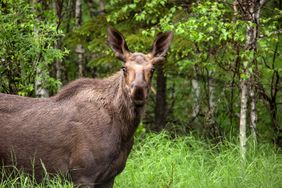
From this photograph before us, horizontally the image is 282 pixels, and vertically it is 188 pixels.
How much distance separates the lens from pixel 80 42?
14164mm

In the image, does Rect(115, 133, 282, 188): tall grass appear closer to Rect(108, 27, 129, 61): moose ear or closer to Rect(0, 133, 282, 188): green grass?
Rect(0, 133, 282, 188): green grass

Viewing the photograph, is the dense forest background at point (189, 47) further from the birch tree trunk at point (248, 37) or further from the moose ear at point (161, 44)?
the moose ear at point (161, 44)

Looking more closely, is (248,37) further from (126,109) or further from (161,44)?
(126,109)

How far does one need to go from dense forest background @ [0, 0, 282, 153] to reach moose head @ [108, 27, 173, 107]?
1201 mm

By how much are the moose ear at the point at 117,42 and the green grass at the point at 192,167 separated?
190 centimetres

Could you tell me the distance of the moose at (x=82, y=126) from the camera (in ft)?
28.8

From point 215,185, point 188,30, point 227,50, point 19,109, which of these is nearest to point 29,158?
point 19,109

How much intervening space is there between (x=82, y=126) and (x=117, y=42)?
1.38m

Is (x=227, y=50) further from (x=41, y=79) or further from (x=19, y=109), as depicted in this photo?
(x=19, y=109)

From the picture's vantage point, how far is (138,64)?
29.0 feet

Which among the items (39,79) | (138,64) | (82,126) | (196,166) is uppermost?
(138,64)

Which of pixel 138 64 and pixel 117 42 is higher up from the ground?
pixel 117 42

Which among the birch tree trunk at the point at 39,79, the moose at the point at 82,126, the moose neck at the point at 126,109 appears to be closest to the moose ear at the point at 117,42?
the moose at the point at 82,126

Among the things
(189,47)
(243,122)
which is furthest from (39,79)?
(243,122)
